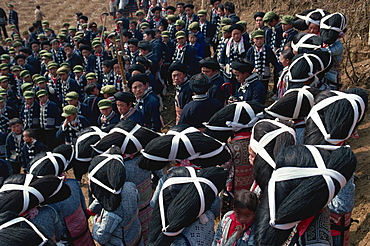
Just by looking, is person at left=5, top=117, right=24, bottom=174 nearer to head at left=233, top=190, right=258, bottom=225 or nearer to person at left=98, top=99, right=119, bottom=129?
person at left=98, top=99, right=119, bottom=129

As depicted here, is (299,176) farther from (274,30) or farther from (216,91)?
(274,30)

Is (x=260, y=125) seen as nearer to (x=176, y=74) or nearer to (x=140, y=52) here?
(x=176, y=74)

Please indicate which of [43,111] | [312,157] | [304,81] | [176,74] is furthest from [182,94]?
[312,157]

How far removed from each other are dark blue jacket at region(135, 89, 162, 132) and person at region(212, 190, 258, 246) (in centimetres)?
342

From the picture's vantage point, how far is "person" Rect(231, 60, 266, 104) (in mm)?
5727

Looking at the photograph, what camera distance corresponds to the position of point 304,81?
4.60m

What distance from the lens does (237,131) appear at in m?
4.18

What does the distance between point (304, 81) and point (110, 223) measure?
2782 millimetres

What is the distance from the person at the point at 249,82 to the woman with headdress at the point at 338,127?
7.30 ft

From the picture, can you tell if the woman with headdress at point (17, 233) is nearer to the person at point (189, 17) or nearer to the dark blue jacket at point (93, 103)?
the dark blue jacket at point (93, 103)

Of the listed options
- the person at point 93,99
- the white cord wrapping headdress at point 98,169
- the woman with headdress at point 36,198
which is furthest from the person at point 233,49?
the woman with headdress at point 36,198

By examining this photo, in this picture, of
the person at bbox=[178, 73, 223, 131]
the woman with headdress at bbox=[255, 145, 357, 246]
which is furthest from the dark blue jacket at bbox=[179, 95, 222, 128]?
the woman with headdress at bbox=[255, 145, 357, 246]

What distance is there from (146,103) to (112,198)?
10.2ft

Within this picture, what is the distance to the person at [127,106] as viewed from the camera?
564cm
